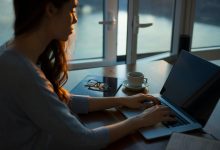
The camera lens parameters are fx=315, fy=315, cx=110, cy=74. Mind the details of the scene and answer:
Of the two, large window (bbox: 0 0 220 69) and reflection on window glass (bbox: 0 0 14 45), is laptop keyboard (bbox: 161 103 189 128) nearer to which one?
large window (bbox: 0 0 220 69)

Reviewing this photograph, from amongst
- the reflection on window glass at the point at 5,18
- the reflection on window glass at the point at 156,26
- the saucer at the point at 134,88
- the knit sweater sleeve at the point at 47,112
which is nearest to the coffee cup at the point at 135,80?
the saucer at the point at 134,88

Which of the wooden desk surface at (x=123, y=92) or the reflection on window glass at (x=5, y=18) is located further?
the reflection on window glass at (x=5, y=18)

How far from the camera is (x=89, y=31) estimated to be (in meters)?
2.63

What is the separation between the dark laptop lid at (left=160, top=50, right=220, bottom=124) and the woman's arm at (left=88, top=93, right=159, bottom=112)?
10 centimetres

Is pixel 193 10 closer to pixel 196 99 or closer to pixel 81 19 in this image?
pixel 81 19

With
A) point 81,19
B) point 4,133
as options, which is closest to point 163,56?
point 81,19

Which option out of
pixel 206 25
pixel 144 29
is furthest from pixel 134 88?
pixel 206 25

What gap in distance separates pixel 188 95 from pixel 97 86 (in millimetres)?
475

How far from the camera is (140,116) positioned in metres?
1.17

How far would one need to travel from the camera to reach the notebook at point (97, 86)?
147 cm

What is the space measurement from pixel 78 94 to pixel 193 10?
5.88ft

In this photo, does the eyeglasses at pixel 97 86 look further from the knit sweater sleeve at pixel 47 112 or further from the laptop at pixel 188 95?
the knit sweater sleeve at pixel 47 112

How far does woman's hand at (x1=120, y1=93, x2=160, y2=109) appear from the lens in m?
1.32

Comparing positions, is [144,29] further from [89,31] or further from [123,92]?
[123,92]
